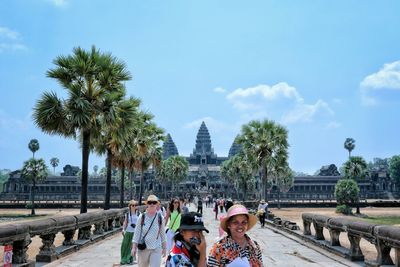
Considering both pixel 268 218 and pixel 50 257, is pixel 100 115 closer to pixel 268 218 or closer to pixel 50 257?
pixel 50 257

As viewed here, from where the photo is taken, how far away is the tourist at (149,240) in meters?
7.29

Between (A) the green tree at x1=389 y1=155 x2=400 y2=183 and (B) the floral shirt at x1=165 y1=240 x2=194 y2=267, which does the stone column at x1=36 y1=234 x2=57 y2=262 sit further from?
(A) the green tree at x1=389 y1=155 x2=400 y2=183

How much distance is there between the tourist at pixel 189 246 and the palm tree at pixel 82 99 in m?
14.9

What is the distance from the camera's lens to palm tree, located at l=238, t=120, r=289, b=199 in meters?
36.6

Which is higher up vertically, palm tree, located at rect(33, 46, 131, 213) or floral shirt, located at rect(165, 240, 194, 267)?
palm tree, located at rect(33, 46, 131, 213)

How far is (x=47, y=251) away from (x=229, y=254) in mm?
8807

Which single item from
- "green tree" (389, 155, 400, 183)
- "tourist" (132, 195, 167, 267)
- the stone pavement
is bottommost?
the stone pavement

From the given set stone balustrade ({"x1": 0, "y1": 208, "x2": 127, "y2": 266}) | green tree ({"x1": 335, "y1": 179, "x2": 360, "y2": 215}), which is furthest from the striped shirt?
green tree ({"x1": 335, "y1": 179, "x2": 360, "y2": 215})

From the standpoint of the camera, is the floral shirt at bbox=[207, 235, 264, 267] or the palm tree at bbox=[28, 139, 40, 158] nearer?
the floral shirt at bbox=[207, 235, 264, 267]

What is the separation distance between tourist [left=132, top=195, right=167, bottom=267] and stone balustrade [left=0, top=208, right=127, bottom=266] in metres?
2.72

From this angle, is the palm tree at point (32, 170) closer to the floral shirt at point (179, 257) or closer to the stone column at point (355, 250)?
the stone column at point (355, 250)

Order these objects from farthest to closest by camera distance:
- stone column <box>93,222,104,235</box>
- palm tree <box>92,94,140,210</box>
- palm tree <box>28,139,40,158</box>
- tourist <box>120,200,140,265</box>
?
palm tree <box>28,139,40,158</box>, palm tree <box>92,94,140,210</box>, stone column <box>93,222,104,235</box>, tourist <box>120,200,140,265</box>

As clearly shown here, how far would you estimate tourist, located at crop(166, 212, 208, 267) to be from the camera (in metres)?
3.96

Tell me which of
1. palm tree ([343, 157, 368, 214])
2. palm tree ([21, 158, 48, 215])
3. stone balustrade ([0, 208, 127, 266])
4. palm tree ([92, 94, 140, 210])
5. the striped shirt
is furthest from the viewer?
palm tree ([21, 158, 48, 215])
